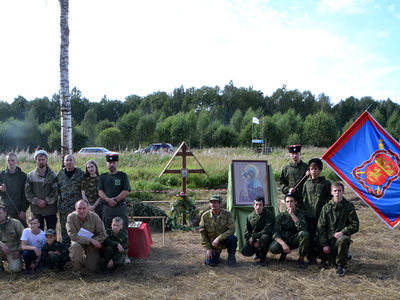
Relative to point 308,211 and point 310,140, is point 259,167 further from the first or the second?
point 310,140

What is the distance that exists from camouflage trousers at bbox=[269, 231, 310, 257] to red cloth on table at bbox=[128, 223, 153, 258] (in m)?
2.09

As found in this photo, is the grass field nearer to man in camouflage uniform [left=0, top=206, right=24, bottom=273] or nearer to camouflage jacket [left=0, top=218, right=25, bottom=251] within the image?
man in camouflage uniform [left=0, top=206, right=24, bottom=273]

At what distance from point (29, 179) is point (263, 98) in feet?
174

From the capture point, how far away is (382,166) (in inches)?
235

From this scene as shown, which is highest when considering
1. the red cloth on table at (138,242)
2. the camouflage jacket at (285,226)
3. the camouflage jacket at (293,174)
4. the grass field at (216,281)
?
the camouflage jacket at (293,174)

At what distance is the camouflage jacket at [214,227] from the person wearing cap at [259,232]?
1.10 ft

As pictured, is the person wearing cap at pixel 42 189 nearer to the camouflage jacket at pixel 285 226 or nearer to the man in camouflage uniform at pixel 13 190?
the man in camouflage uniform at pixel 13 190

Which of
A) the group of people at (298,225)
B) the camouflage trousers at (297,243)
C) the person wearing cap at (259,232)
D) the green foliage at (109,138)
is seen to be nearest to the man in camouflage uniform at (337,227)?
the group of people at (298,225)

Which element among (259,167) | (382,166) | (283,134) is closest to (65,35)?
(259,167)

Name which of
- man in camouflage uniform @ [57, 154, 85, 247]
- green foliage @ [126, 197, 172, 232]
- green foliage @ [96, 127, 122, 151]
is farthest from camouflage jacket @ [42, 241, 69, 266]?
green foliage @ [96, 127, 122, 151]

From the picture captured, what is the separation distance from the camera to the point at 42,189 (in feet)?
19.0

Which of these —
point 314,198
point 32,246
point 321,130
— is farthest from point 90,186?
point 321,130

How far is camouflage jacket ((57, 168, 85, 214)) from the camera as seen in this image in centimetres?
586

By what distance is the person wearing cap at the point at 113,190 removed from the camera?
5766mm
